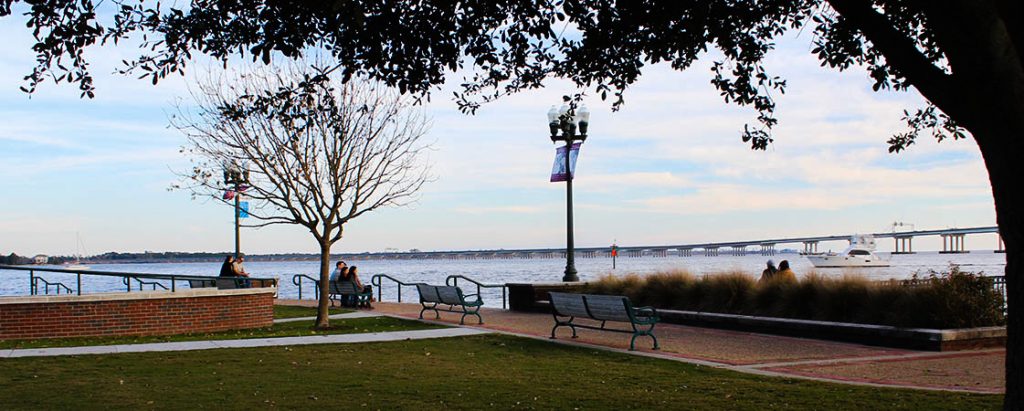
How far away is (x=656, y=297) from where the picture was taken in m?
20.2

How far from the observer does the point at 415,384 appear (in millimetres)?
10172

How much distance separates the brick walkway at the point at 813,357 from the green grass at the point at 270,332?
7.22 feet

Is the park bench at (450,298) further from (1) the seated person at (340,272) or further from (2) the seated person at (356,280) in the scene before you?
(1) the seated person at (340,272)

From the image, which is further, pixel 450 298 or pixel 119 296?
pixel 450 298

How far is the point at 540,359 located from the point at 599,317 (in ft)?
9.11

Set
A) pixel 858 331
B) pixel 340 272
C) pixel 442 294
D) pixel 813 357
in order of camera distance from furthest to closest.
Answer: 1. pixel 340 272
2. pixel 442 294
3. pixel 858 331
4. pixel 813 357

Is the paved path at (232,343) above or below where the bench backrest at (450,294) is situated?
below

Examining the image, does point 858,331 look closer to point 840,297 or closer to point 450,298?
point 840,297

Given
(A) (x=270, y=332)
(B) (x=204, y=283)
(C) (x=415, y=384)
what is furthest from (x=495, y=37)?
(B) (x=204, y=283)

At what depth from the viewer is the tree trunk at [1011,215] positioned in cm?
514

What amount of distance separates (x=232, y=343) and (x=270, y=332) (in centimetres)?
233

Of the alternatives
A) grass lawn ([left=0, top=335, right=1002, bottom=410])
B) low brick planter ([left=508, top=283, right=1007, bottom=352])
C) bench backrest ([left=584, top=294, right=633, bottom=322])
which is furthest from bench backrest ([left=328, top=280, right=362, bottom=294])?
grass lawn ([left=0, top=335, right=1002, bottom=410])

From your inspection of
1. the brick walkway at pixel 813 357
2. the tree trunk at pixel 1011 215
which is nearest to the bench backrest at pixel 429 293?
the brick walkway at pixel 813 357

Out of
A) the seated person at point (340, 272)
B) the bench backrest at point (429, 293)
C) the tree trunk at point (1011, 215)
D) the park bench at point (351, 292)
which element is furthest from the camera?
the seated person at point (340, 272)
